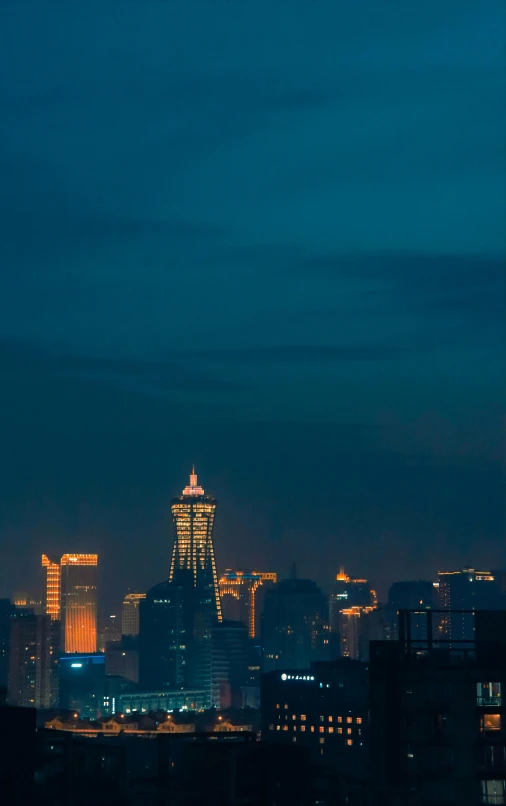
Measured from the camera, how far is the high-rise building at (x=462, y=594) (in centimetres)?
5631

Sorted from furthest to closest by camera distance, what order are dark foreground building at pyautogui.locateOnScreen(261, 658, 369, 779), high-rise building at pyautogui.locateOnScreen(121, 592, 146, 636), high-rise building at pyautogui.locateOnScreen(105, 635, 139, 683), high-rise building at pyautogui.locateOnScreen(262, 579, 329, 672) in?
high-rise building at pyautogui.locateOnScreen(121, 592, 146, 636)
high-rise building at pyautogui.locateOnScreen(105, 635, 139, 683)
high-rise building at pyautogui.locateOnScreen(262, 579, 329, 672)
dark foreground building at pyautogui.locateOnScreen(261, 658, 369, 779)

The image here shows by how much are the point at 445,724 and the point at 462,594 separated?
53.7 meters

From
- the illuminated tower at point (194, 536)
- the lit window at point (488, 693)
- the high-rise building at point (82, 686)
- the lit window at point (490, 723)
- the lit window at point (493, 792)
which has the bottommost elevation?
the high-rise building at point (82, 686)

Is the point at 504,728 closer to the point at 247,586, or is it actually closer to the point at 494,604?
the point at 494,604

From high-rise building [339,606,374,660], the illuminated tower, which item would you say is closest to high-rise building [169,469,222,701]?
the illuminated tower

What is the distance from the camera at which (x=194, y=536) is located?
326 feet

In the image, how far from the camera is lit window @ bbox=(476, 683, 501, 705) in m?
10.7

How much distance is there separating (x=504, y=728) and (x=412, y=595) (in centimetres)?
5654

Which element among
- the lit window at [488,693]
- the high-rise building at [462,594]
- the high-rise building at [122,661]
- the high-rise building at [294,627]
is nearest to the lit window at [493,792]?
the lit window at [488,693]

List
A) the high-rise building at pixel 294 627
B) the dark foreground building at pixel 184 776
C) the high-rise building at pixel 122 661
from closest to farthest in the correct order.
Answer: the dark foreground building at pixel 184 776
the high-rise building at pixel 294 627
the high-rise building at pixel 122 661

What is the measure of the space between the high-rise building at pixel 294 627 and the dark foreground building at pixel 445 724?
198 ft

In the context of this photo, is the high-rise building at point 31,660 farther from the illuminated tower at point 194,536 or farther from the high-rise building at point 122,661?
the illuminated tower at point 194,536

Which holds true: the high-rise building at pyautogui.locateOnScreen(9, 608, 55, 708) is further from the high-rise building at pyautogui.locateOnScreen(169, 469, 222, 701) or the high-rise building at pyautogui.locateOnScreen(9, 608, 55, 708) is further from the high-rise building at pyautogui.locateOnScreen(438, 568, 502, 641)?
the high-rise building at pyautogui.locateOnScreen(438, 568, 502, 641)

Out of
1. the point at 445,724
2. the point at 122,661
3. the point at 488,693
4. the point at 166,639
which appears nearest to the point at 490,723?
the point at 488,693
